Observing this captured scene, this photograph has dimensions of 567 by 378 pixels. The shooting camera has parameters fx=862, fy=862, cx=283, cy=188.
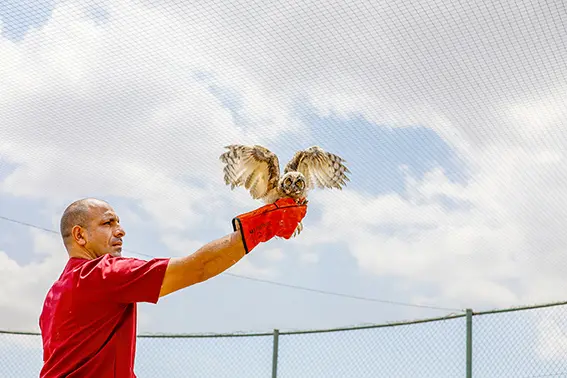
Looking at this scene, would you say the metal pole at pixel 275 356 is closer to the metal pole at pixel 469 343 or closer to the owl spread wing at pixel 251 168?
the metal pole at pixel 469 343

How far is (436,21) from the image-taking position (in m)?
6.26

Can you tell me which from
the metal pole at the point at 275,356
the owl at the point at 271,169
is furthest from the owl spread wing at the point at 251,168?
the metal pole at the point at 275,356

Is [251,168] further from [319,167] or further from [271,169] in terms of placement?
[319,167]

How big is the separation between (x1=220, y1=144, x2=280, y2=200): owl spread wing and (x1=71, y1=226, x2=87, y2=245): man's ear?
1.32m

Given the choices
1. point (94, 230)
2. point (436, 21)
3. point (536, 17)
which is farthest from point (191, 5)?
point (94, 230)

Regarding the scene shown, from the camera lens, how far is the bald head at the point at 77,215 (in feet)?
7.79

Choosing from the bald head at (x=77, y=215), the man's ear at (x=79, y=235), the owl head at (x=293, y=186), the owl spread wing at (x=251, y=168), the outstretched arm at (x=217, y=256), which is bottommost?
the outstretched arm at (x=217, y=256)

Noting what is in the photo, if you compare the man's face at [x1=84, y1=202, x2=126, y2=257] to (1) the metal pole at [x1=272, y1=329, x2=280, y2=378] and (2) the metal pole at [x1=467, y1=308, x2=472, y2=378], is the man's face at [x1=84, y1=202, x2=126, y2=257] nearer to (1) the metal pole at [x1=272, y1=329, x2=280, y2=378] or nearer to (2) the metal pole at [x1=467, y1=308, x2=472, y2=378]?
(2) the metal pole at [x1=467, y1=308, x2=472, y2=378]

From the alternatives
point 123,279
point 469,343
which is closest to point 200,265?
point 123,279

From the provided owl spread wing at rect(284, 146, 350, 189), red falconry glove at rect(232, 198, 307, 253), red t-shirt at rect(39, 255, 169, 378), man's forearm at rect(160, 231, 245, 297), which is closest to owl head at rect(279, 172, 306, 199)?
red falconry glove at rect(232, 198, 307, 253)

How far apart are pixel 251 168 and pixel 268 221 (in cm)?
154

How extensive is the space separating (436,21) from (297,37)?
1.03 metres

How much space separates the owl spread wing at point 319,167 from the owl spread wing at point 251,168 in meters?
0.17

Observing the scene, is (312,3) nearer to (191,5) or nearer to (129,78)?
(191,5)
